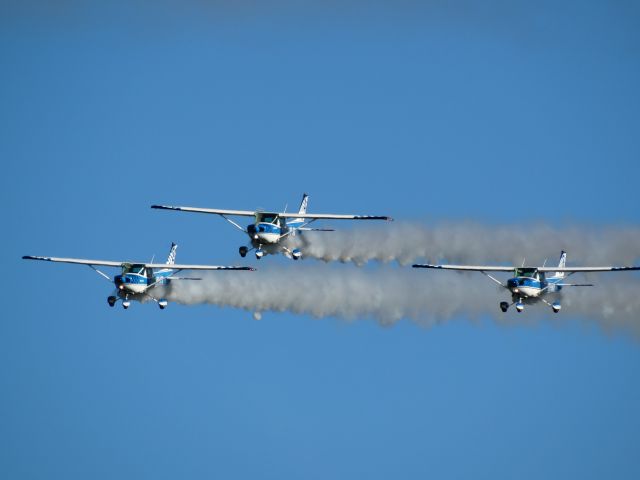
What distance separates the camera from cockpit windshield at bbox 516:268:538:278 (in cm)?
10035

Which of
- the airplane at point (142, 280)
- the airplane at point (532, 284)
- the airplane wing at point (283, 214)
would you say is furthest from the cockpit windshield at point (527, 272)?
the airplane at point (142, 280)

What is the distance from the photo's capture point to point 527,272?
330 feet

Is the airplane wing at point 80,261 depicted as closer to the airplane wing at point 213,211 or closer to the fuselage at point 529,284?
the airplane wing at point 213,211

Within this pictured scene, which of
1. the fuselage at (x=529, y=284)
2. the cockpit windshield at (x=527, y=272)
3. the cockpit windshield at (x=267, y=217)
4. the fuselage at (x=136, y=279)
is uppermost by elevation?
the cockpit windshield at (x=267, y=217)

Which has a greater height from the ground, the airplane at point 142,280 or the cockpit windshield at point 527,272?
the cockpit windshield at point 527,272

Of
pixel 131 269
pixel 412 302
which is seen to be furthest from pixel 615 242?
pixel 131 269

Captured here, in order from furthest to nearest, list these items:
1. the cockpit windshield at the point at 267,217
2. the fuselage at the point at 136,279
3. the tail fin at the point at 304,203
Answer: the tail fin at the point at 304,203 → the cockpit windshield at the point at 267,217 → the fuselage at the point at 136,279

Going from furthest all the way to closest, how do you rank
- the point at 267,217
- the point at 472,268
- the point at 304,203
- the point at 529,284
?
the point at 304,203 → the point at 267,217 → the point at 472,268 → the point at 529,284

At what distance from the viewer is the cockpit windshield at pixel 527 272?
3951 inches

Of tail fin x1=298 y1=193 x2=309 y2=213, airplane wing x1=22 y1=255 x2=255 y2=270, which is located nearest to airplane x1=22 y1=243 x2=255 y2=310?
airplane wing x1=22 y1=255 x2=255 y2=270

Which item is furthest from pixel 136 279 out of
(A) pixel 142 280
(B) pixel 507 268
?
(B) pixel 507 268

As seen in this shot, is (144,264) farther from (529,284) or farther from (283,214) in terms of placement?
(529,284)

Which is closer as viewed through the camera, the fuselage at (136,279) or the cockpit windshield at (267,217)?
the fuselage at (136,279)

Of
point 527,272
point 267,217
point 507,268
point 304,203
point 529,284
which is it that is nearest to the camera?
point 529,284
